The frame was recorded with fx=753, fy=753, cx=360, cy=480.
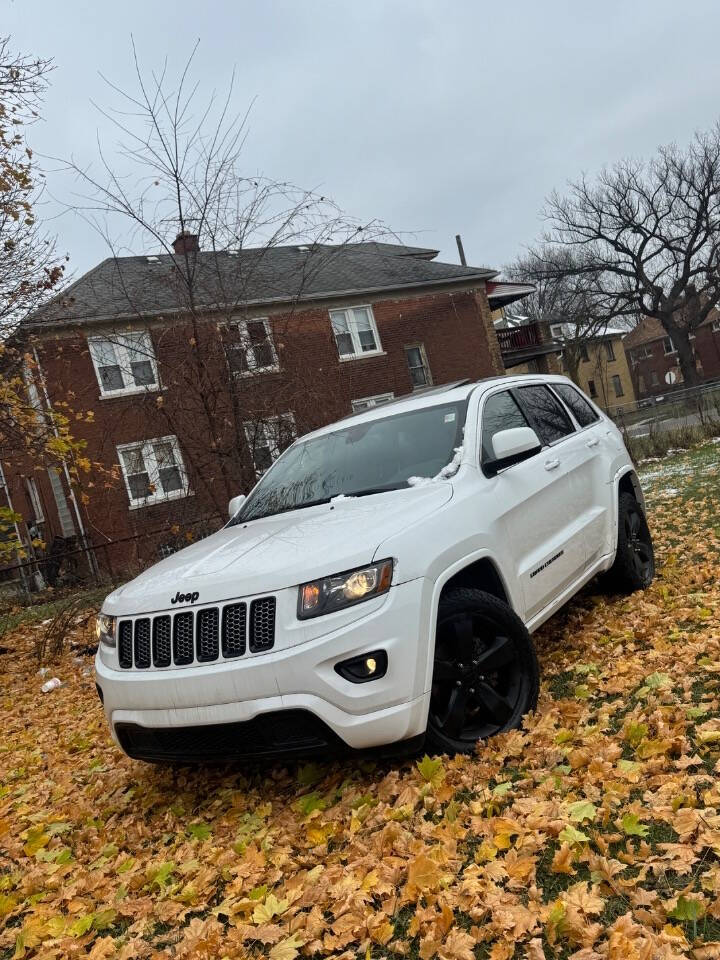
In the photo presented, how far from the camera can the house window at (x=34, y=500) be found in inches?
894

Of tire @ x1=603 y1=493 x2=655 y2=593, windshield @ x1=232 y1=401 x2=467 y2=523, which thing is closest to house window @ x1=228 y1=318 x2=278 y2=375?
windshield @ x1=232 y1=401 x2=467 y2=523

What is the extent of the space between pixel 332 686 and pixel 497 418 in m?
2.27

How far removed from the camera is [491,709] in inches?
136

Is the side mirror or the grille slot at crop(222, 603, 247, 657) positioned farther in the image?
the side mirror

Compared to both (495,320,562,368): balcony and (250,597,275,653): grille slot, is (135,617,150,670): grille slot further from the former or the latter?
(495,320,562,368): balcony

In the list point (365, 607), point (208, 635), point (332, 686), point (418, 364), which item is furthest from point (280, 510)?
point (418, 364)

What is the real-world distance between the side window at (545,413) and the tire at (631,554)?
72 cm

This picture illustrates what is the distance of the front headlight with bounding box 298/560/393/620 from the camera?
3.02 m

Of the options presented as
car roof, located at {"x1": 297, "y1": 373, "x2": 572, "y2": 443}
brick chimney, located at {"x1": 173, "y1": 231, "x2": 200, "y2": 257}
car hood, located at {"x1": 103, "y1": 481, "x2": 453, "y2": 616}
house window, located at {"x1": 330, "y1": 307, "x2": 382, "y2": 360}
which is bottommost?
car hood, located at {"x1": 103, "y1": 481, "x2": 453, "y2": 616}

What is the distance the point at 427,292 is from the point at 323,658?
2445 centimetres

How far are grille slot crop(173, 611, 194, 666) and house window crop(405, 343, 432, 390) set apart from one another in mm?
23038

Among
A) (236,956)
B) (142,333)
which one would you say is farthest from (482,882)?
(142,333)

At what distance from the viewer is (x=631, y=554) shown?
5457 millimetres

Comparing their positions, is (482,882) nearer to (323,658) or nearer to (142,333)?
(323,658)
